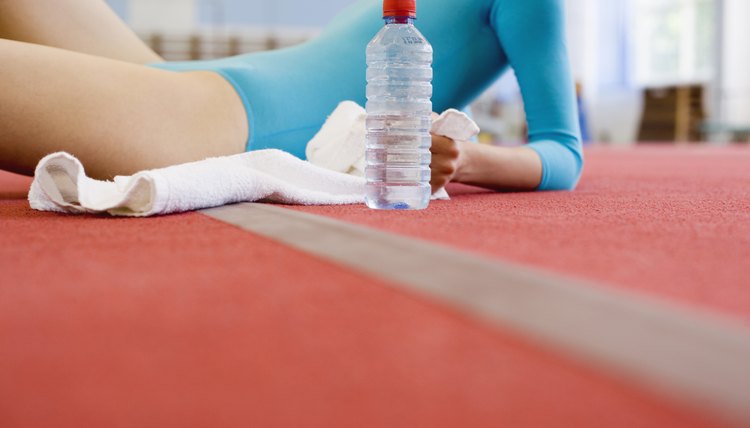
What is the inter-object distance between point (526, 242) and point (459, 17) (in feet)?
2.50

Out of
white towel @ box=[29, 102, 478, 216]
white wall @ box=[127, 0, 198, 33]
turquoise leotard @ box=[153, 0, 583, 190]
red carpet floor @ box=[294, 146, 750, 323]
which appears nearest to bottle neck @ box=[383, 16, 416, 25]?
white towel @ box=[29, 102, 478, 216]

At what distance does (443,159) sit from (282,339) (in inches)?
27.1

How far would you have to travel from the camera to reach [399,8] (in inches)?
37.3

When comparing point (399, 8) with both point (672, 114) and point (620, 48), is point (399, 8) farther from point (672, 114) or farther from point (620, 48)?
point (620, 48)

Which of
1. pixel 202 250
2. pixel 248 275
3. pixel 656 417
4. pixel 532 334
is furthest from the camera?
pixel 202 250

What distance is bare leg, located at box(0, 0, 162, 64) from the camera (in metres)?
1.39

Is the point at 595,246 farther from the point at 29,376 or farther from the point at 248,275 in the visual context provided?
the point at 29,376

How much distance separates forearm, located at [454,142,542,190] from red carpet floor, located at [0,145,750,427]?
1.33 ft

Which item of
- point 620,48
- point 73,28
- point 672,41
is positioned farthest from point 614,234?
point 672,41

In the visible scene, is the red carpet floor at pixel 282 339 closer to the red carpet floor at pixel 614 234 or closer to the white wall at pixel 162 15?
the red carpet floor at pixel 614 234

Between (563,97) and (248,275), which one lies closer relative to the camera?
(248,275)

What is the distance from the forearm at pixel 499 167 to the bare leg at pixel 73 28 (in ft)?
2.59

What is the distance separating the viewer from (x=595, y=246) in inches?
26.9

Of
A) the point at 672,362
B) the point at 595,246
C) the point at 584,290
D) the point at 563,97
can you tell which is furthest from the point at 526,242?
the point at 563,97
